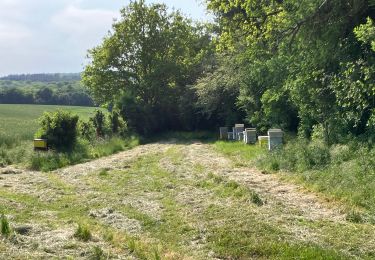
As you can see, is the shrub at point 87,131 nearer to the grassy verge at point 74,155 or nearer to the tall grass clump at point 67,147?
the tall grass clump at point 67,147

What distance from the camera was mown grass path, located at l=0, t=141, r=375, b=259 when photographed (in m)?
7.34

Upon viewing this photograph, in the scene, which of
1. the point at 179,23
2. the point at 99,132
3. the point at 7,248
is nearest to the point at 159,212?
the point at 7,248

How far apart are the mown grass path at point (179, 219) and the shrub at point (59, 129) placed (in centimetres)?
780

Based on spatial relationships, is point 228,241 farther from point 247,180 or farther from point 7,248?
point 247,180

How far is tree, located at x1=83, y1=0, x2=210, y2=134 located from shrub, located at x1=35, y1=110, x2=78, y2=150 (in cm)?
1530

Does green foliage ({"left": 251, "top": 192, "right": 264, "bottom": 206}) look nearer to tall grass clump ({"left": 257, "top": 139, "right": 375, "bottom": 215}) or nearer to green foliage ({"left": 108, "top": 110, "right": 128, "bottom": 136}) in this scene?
tall grass clump ({"left": 257, "top": 139, "right": 375, "bottom": 215})

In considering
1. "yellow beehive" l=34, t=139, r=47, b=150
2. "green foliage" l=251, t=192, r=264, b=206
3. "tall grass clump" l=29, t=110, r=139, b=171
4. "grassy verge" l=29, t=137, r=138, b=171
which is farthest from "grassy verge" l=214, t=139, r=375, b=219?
"yellow beehive" l=34, t=139, r=47, b=150

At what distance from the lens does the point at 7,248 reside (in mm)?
7219

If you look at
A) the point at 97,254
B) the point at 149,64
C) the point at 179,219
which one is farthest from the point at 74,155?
the point at 149,64

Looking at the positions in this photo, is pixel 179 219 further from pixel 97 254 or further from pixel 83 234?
pixel 97 254

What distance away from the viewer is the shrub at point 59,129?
23844 millimetres

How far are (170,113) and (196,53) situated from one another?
7.78m

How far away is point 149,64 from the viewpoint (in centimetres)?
4128

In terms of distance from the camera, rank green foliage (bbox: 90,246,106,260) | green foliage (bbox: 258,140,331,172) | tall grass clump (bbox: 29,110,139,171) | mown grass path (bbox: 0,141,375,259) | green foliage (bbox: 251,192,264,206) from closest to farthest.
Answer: green foliage (bbox: 90,246,106,260) → mown grass path (bbox: 0,141,375,259) → green foliage (bbox: 251,192,264,206) → green foliage (bbox: 258,140,331,172) → tall grass clump (bbox: 29,110,139,171)
